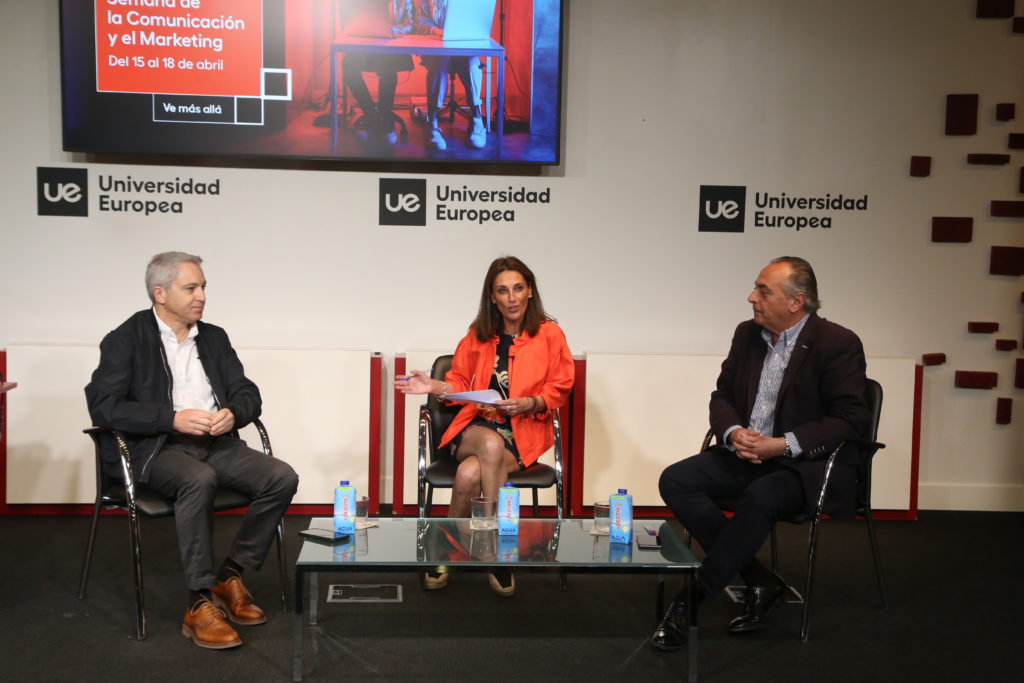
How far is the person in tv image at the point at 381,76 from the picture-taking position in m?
4.89

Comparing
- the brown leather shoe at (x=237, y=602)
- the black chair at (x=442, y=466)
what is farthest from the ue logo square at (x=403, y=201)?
the brown leather shoe at (x=237, y=602)

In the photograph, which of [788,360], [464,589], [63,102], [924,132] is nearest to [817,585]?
[788,360]

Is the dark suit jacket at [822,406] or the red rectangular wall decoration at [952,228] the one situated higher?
the red rectangular wall decoration at [952,228]

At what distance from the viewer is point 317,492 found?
4.97m

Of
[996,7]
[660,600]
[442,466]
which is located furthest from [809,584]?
[996,7]

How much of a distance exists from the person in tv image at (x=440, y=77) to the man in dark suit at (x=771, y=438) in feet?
6.25

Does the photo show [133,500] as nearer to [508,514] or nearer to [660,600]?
[508,514]

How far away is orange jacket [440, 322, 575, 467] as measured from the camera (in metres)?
3.96

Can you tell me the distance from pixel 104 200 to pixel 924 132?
4.29m

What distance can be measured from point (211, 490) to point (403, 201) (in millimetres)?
2177

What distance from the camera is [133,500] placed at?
329 cm

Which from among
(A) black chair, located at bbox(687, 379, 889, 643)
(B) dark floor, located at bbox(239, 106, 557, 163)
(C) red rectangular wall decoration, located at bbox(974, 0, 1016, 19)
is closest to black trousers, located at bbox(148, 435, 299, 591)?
(A) black chair, located at bbox(687, 379, 889, 643)

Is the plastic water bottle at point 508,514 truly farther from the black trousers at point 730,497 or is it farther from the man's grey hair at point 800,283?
the man's grey hair at point 800,283

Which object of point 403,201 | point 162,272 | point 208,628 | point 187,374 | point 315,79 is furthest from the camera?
point 403,201
